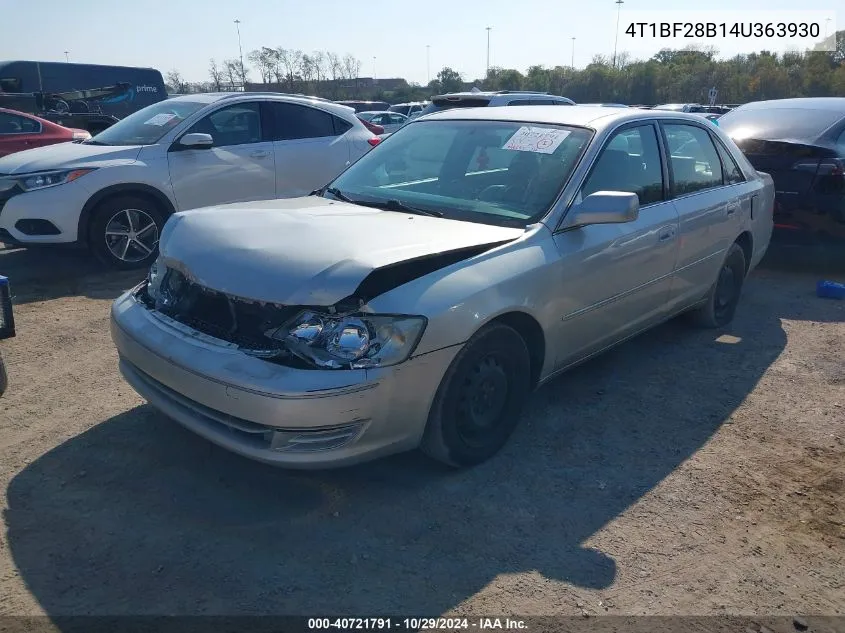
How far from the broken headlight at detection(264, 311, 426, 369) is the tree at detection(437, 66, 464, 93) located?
5714 centimetres

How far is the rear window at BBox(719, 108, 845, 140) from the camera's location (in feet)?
23.6

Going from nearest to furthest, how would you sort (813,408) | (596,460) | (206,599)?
(206,599) → (596,460) → (813,408)

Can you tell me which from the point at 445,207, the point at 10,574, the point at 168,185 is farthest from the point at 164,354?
the point at 168,185

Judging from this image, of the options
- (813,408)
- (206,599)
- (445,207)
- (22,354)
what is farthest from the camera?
(22,354)

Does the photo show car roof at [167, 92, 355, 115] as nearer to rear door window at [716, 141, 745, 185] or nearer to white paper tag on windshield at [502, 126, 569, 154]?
white paper tag on windshield at [502, 126, 569, 154]

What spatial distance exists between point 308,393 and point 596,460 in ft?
5.33

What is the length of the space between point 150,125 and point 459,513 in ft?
19.1

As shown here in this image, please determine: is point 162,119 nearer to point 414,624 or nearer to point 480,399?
point 480,399

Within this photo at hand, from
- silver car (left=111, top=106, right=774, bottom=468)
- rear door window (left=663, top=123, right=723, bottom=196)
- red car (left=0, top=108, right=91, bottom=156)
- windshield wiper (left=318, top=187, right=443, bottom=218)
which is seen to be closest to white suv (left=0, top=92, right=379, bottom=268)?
windshield wiper (left=318, top=187, right=443, bottom=218)

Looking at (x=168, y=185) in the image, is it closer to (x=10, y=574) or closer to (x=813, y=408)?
(x=10, y=574)

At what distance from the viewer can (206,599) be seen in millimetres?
2465

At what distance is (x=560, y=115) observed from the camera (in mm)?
4184

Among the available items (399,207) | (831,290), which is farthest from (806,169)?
(399,207)

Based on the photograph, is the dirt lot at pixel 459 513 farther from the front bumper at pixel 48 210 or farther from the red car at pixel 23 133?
the red car at pixel 23 133
